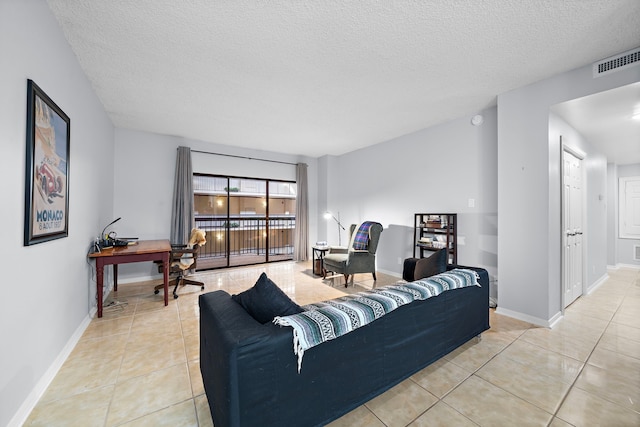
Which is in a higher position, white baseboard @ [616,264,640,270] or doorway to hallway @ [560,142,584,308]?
doorway to hallway @ [560,142,584,308]

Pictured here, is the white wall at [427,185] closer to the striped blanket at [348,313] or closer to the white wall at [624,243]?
the striped blanket at [348,313]

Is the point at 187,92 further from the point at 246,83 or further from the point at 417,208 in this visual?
the point at 417,208

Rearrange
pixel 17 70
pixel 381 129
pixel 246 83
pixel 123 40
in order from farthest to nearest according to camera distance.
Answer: pixel 381 129 < pixel 246 83 < pixel 123 40 < pixel 17 70

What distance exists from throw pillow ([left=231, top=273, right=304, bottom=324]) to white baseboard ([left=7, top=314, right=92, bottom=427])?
1.40 metres

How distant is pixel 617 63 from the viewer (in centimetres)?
226

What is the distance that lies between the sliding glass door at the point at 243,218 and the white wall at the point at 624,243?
725cm

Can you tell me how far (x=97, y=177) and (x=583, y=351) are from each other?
214 inches

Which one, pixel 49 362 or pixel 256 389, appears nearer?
pixel 256 389

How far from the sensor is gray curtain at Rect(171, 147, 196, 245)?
4723 millimetres

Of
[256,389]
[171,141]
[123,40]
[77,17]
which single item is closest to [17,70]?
[77,17]

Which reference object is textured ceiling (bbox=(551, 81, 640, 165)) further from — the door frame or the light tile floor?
the light tile floor

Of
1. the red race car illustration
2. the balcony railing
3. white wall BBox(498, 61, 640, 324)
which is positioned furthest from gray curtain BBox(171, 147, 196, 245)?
white wall BBox(498, 61, 640, 324)

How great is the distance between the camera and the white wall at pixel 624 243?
5.46 metres

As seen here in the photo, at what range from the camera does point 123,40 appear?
2.13m
